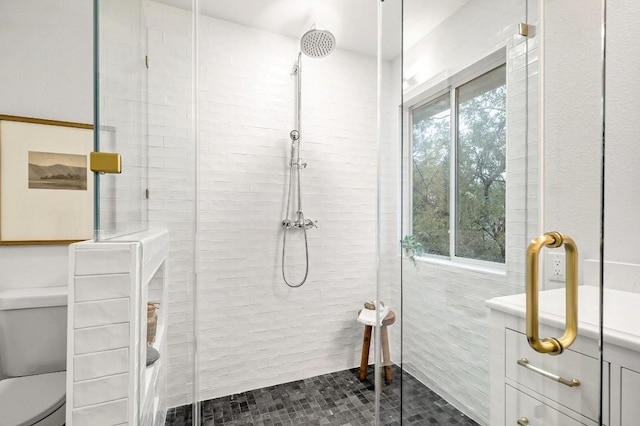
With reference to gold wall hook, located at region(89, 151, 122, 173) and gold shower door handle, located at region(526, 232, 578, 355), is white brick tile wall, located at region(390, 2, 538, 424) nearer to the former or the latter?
gold shower door handle, located at region(526, 232, 578, 355)

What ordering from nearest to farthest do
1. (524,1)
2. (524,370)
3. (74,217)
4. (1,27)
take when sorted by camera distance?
(524,370), (524,1), (1,27), (74,217)

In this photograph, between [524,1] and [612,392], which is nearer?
[612,392]

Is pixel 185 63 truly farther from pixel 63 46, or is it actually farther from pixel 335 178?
pixel 335 178

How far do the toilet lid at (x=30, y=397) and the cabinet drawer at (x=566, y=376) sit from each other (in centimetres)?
181

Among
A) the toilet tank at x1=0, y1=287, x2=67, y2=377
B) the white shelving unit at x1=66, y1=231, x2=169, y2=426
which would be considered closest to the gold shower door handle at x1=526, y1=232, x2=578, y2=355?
the white shelving unit at x1=66, y1=231, x2=169, y2=426

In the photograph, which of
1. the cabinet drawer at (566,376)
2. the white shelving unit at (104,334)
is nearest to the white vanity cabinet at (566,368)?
the cabinet drawer at (566,376)

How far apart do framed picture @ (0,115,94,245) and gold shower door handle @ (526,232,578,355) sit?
2158 millimetres

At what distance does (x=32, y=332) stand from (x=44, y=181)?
816mm

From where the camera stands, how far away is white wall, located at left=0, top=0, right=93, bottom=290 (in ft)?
5.49

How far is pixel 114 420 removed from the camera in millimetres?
834

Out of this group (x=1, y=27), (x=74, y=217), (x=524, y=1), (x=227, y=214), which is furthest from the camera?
(x=227, y=214)

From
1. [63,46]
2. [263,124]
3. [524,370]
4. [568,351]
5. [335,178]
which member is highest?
[63,46]

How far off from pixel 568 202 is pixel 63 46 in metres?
2.55

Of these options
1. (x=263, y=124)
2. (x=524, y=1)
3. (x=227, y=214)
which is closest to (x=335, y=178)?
(x=263, y=124)
